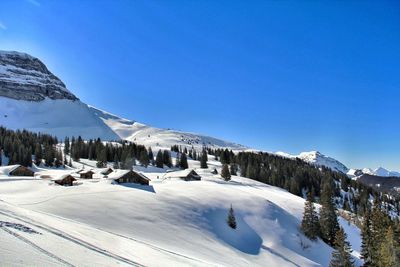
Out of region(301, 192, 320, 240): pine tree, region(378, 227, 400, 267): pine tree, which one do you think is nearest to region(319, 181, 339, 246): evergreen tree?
region(301, 192, 320, 240): pine tree

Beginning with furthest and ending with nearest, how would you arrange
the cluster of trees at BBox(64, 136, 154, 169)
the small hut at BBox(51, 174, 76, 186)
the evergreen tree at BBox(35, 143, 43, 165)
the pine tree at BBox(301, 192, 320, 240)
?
the cluster of trees at BBox(64, 136, 154, 169), the evergreen tree at BBox(35, 143, 43, 165), the small hut at BBox(51, 174, 76, 186), the pine tree at BBox(301, 192, 320, 240)

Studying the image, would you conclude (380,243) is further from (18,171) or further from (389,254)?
(18,171)

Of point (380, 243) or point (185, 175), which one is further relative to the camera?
point (185, 175)

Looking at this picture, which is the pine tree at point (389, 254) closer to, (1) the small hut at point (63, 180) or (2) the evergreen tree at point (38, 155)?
(1) the small hut at point (63, 180)

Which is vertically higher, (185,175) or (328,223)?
(185,175)

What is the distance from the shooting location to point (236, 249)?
59156 millimetres

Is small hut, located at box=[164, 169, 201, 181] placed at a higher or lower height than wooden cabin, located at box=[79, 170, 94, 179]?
higher

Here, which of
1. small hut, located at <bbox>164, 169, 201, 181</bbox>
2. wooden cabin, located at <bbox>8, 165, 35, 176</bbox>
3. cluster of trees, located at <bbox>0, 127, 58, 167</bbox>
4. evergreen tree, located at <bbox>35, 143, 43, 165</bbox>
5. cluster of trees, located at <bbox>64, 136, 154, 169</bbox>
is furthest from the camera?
cluster of trees, located at <bbox>64, 136, 154, 169</bbox>

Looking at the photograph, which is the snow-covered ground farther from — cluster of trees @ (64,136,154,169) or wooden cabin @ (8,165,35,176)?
cluster of trees @ (64,136,154,169)

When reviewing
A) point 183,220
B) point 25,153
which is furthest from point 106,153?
point 183,220

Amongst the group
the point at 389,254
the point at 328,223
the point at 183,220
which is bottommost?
the point at 328,223

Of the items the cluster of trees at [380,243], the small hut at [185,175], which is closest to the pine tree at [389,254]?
the cluster of trees at [380,243]

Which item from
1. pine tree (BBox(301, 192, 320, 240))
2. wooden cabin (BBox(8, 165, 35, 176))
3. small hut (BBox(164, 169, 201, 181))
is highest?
small hut (BBox(164, 169, 201, 181))

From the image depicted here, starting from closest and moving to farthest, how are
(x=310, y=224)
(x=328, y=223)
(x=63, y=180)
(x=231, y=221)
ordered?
(x=231, y=221), (x=310, y=224), (x=328, y=223), (x=63, y=180)
